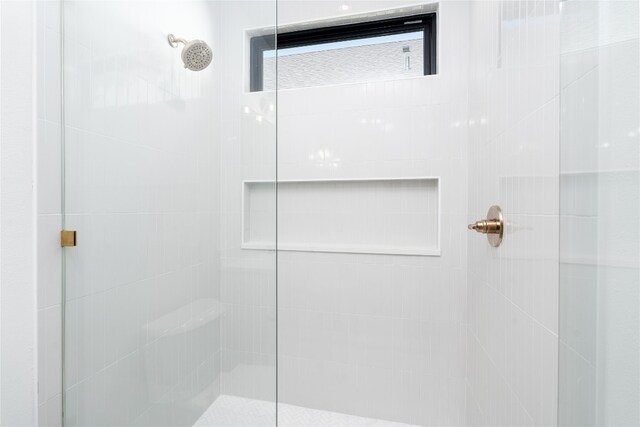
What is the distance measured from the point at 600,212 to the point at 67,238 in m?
1.14

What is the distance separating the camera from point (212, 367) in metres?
0.93

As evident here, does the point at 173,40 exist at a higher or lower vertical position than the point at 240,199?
higher

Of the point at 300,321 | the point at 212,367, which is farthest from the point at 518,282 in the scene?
the point at 300,321

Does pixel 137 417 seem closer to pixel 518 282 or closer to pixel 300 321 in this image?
pixel 300 321

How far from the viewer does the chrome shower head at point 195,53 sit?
0.94 metres

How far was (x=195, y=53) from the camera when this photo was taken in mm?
941

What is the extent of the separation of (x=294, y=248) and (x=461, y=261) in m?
0.86

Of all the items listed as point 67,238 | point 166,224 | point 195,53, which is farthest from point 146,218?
point 195,53

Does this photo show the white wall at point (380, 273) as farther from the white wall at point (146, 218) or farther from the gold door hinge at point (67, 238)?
the gold door hinge at point (67, 238)

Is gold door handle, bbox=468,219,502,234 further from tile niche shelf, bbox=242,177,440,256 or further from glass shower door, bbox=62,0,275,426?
glass shower door, bbox=62,0,275,426

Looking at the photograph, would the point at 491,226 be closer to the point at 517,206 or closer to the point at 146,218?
the point at 517,206

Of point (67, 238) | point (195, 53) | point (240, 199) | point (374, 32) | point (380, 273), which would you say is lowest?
point (380, 273)

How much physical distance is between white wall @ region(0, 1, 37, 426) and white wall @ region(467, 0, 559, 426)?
1213 mm

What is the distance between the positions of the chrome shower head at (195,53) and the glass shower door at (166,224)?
19 millimetres
